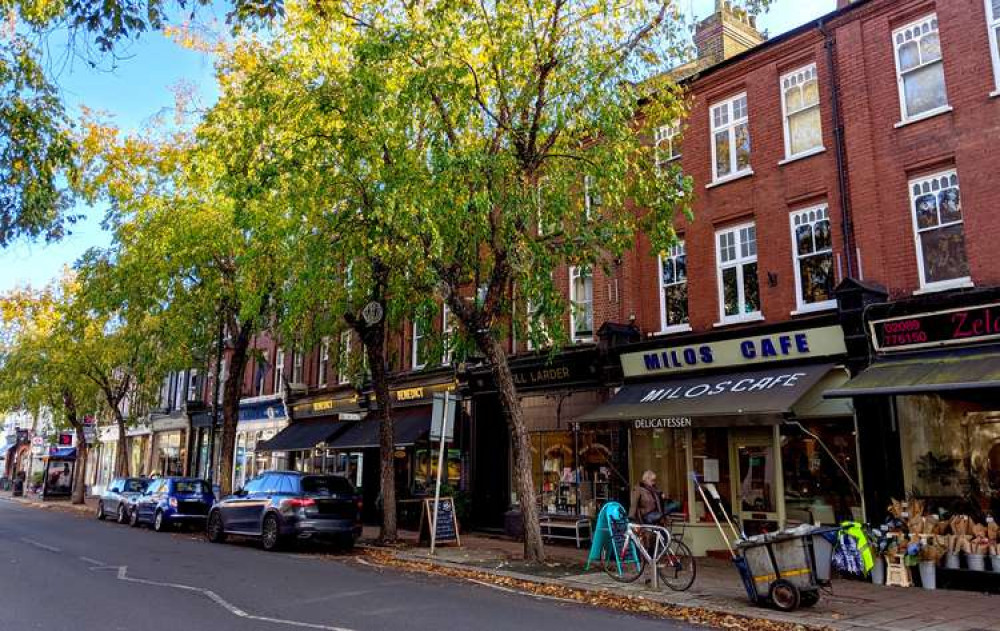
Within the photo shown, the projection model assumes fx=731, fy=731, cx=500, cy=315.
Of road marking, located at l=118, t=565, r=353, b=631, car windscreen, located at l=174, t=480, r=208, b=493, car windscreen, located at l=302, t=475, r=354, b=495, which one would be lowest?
road marking, located at l=118, t=565, r=353, b=631

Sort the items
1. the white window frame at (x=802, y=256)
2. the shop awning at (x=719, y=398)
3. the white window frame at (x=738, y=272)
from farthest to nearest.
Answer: the white window frame at (x=738, y=272) < the white window frame at (x=802, y=256) < the shop awning at (x=719, y=398)

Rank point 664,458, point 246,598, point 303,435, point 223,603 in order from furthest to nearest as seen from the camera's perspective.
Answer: point 303,435
point 664,458
point 246,598
point 223,603

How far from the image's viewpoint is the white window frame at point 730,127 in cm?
1611

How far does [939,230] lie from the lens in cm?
1273

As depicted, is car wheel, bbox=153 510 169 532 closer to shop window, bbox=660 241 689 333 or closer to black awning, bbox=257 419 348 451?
black awning, bbox=257 419 348 451

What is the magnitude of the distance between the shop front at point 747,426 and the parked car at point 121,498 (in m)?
17.4

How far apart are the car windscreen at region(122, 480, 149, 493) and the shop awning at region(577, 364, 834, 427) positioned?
59.9 ft

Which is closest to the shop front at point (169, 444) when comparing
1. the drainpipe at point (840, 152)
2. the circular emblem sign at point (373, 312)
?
the circular emblem sign at point (373, 312)

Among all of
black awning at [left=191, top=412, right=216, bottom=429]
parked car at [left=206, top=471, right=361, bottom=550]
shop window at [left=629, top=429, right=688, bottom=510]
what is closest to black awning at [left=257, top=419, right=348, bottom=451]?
parked car at [left=206, top=471, right=361, bottom=550]

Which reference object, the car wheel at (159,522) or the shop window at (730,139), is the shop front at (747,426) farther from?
the car wheel at (159,522)

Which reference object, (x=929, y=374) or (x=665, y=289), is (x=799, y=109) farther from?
(x=929, y=374)

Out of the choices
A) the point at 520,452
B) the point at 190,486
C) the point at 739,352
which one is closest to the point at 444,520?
the point at 520,452

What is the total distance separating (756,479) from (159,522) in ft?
56.7

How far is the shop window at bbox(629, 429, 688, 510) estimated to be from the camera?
16188mm
